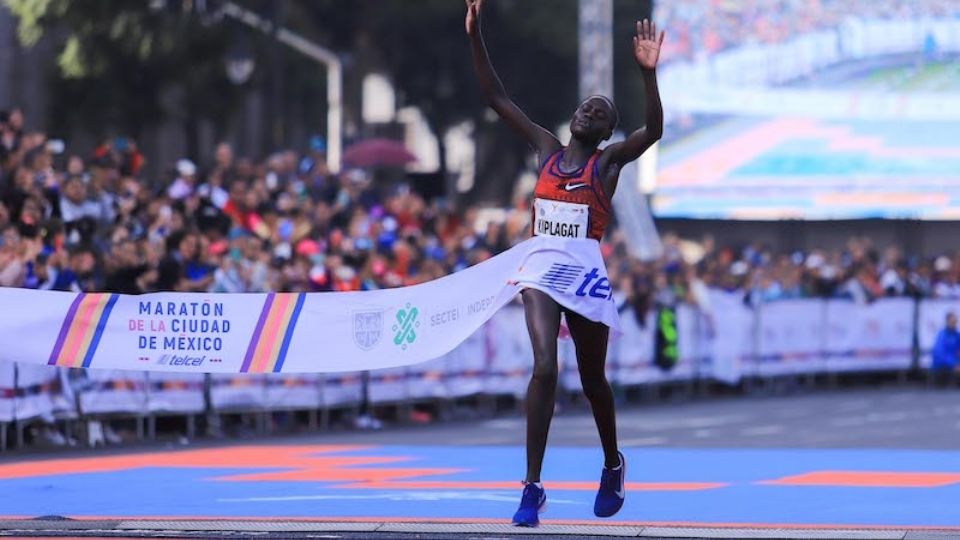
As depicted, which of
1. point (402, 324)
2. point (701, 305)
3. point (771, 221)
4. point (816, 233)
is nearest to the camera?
point (402, 324)

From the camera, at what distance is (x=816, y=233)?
4491 cm

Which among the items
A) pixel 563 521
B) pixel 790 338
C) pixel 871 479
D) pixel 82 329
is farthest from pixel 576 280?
pixel 790 338

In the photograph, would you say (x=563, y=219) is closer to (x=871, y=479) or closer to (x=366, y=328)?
(x=366, y=328)

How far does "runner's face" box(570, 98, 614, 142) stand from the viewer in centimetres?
1030

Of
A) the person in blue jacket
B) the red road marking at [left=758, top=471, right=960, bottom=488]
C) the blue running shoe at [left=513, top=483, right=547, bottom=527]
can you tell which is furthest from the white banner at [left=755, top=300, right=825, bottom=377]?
the blue running shoe at [left=513, top=483, right=547, bottom=527]

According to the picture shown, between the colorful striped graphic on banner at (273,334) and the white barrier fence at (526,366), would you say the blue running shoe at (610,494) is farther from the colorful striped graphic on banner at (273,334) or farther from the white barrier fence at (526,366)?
the white barrier fence at (526,366)

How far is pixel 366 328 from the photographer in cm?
1126

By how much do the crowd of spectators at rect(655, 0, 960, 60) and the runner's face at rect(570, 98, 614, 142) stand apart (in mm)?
25826

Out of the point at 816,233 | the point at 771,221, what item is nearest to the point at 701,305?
the point at 771,221

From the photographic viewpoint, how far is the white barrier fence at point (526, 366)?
19.0 m

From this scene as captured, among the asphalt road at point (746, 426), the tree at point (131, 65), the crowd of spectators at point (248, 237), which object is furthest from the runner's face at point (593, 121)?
the tree at point (131, 65)

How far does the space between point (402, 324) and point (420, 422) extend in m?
11.6

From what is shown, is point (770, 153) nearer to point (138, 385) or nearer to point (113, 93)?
point (113, 93)

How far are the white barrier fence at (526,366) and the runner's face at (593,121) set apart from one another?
329 inches
